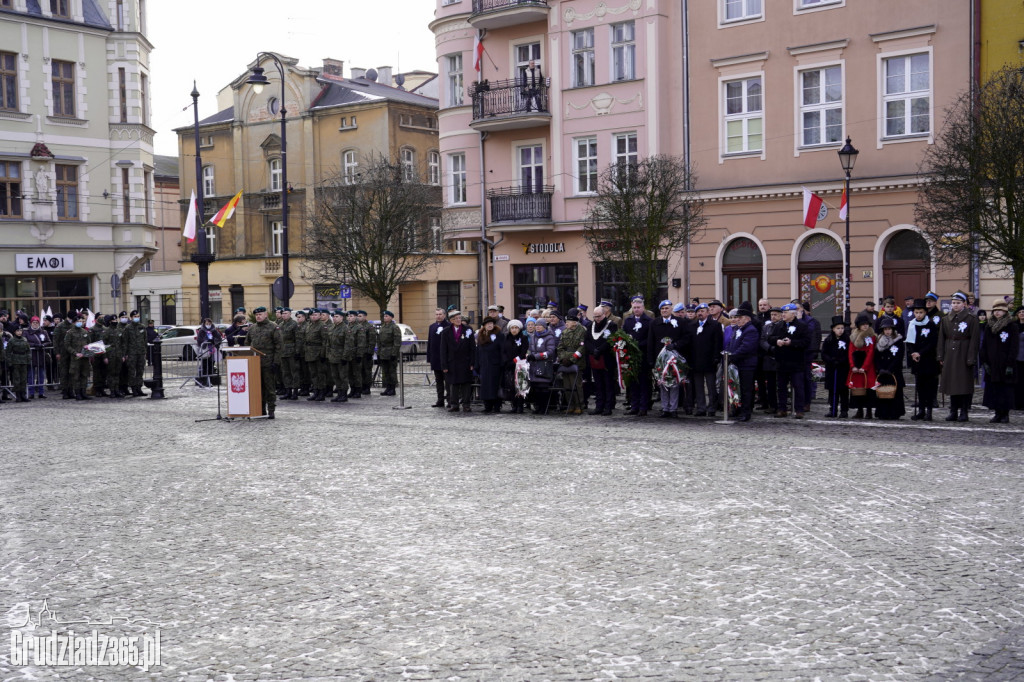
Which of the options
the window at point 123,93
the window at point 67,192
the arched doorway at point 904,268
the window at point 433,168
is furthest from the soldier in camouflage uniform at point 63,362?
the window at point 433,168

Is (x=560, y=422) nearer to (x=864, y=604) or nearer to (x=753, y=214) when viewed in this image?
(x=864, y=604)

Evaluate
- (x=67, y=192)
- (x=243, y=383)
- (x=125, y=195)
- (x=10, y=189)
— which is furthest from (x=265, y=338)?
(x=125, y=195)

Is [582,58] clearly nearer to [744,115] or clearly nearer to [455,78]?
[455,78]

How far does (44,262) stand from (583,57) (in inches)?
914

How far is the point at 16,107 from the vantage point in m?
45.4

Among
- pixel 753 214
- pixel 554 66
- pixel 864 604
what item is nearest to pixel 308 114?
pixel 554 66

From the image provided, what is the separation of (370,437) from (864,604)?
10.8 meters

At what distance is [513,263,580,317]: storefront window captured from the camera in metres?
38.8

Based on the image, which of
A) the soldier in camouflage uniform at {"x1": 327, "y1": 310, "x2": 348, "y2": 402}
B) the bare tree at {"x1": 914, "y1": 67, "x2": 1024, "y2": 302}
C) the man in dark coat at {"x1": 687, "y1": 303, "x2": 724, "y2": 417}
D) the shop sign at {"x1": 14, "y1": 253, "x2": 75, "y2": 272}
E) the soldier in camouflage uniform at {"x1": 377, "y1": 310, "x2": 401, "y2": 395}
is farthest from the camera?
the shop sign at {"x1": 14, "y1": 253, "x2": 75, "y2": 272}

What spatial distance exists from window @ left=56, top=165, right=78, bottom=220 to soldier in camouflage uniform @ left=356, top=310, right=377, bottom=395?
25.9m

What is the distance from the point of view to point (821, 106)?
32094 millimetres

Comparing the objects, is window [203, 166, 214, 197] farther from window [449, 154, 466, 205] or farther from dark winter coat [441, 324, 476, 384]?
dark winter coat [441, 324, 476, 384]

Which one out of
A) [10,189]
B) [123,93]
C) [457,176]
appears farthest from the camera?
[123,93]

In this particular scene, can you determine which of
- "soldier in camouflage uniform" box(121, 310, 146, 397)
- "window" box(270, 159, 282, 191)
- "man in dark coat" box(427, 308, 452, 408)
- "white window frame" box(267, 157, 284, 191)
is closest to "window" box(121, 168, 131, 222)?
"white window frame" box(267, 157, 284, 191)
